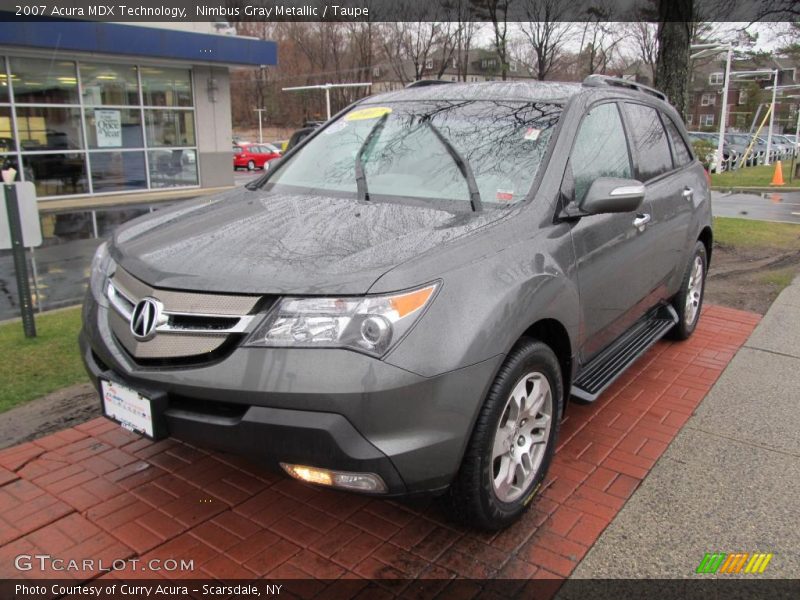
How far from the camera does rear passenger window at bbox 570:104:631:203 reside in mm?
3465

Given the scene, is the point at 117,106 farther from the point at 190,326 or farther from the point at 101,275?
the point at 190,326

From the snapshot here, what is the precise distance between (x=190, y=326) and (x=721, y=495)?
8.35ft

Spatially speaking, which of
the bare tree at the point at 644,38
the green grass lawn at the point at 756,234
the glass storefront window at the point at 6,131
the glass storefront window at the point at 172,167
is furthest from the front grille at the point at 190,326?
the bare tree at the point at 644,38

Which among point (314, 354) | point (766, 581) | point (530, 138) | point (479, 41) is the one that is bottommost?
point (766, 581)

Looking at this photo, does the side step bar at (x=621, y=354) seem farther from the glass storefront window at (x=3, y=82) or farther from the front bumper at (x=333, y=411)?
the glass storefront window at (x=3, y=82)

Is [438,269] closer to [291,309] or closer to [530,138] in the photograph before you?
[291,309]

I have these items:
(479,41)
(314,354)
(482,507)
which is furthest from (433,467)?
(479,41)

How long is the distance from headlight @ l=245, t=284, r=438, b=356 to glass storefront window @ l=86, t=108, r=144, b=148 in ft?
Result: 61.5

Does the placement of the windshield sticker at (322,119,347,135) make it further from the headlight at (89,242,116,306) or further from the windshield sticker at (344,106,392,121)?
the headlight at (89,242,116,306)

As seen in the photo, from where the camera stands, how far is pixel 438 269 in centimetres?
246

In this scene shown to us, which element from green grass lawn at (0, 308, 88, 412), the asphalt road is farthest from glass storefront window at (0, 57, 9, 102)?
the asphalt road

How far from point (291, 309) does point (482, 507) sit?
1090 mm

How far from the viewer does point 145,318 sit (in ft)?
8.41

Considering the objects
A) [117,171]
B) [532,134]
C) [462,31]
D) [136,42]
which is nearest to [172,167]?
[117,171]
